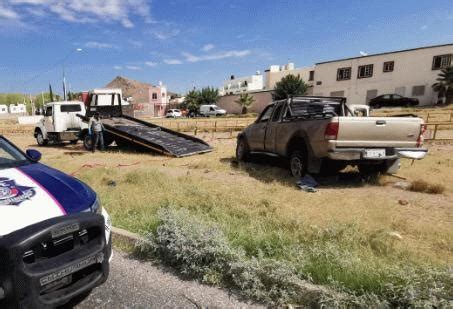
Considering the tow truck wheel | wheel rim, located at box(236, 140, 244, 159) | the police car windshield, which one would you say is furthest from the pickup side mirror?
the tow truck wheel

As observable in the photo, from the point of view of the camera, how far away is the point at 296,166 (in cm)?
729

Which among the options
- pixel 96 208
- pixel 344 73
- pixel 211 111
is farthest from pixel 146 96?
pixel 96 208

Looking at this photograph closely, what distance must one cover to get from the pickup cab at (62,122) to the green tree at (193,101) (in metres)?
44.7

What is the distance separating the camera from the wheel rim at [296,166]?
281 inches

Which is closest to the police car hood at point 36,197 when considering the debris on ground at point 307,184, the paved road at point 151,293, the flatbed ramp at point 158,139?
the paved road at point 151,293

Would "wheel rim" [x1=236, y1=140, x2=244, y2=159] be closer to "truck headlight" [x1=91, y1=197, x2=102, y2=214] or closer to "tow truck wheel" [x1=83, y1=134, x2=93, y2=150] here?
"tow truck wheel" [x1=83, y1=134, x2=93, y2=150]

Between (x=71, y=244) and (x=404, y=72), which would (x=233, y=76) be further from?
(x=71, y=244)

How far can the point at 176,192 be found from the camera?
6.01 meters

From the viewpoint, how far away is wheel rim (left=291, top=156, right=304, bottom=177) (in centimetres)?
713

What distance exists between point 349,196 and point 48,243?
5044 mm

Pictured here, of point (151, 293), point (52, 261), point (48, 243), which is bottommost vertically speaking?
point (151, 293)

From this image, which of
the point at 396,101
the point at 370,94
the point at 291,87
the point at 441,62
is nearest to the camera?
the point at 396,101

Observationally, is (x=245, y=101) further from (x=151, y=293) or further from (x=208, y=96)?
(x=151, y=293)

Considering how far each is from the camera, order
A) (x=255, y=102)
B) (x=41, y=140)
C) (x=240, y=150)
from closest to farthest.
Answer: (x=240, y=150), (x=41, y=140), (x=255, y=102)
